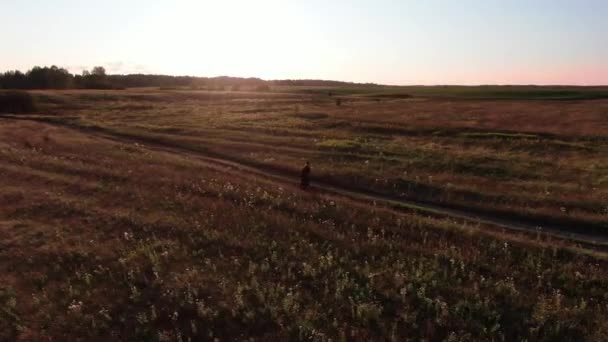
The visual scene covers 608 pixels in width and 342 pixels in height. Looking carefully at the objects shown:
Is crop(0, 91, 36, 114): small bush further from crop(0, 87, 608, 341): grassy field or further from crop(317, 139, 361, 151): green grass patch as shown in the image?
crop(317, 139, 361, 151): green grass patch

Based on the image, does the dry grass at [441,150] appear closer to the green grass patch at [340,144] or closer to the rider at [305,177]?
the green grass patch at [340,144]

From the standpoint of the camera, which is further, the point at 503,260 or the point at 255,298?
the point at 503,260

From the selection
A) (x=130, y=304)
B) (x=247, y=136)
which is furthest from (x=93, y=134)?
(x=130, y=304)

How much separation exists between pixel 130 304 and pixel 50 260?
13.7 feet

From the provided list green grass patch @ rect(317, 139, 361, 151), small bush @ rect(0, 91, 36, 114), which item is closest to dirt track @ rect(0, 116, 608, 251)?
green grass patch @ rect(317, 139, 361, 151)

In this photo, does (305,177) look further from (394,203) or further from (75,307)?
(75,307)

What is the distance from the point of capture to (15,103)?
6975 cm

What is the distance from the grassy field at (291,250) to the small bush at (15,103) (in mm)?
38755

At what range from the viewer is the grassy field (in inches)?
486

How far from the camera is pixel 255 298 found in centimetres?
1342

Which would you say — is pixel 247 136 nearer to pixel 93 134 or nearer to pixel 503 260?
pixel 93 134

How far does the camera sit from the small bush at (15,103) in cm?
6931

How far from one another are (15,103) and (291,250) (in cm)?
6643

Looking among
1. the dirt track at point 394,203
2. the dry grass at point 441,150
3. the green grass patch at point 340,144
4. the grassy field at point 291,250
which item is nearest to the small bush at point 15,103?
the dry grass at point 441,150
